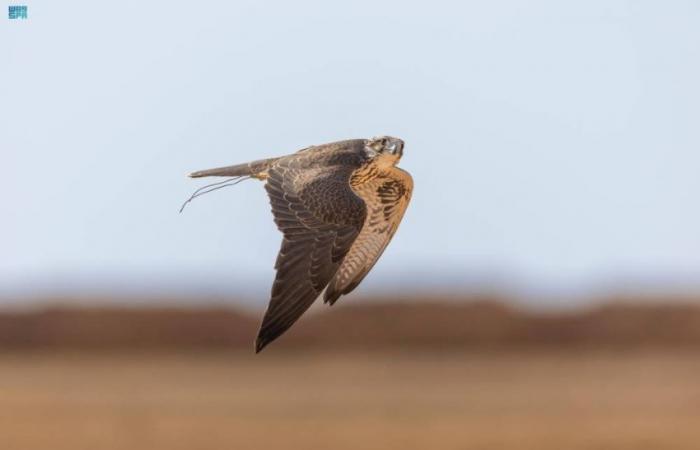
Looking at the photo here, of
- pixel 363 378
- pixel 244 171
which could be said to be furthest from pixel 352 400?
pixel 244 171

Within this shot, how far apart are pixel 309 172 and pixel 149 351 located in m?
28.1

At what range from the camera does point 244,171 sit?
709 cm

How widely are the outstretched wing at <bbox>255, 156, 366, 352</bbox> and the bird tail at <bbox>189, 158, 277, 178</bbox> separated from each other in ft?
0.56

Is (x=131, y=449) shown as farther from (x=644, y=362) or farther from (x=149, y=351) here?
(x=644, y=362)

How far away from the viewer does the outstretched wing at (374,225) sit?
702 centimetres

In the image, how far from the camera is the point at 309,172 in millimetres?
6664

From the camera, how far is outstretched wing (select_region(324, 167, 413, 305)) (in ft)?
23.0

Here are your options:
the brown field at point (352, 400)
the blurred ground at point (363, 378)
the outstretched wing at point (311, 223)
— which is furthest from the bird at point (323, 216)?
the blurred ground at point (363, 378)

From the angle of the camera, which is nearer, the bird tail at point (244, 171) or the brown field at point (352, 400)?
the bird tail at point (244, 171)

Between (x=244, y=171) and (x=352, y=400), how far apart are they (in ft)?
74.7

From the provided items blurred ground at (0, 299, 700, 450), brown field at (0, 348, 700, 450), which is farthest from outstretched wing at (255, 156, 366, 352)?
blurred ground at (0, 299, 700, 450)

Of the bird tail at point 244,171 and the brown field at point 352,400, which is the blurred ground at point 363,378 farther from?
the bird tail at point 244,171

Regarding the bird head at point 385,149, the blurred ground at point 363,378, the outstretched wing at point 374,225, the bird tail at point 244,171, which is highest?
the bird head at point 385,149

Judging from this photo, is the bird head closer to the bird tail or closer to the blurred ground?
the bird tail
